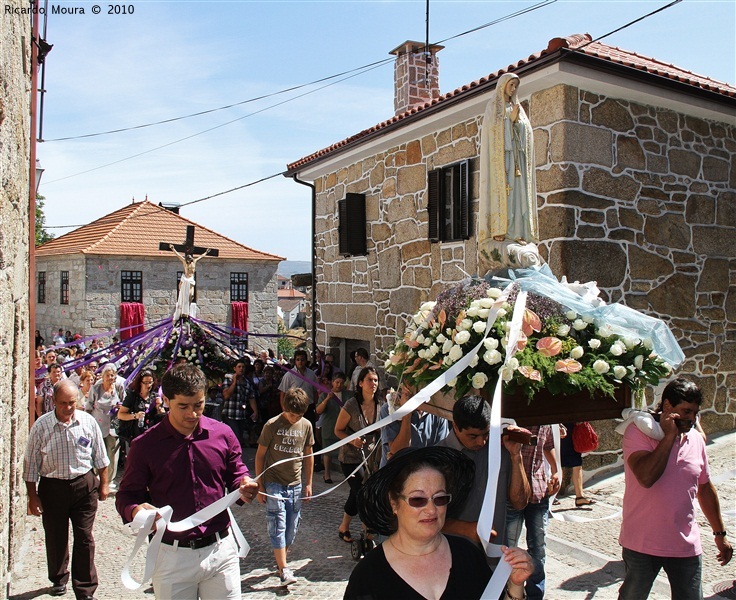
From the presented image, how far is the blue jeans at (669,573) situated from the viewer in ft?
12.1

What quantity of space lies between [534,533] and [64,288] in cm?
2527

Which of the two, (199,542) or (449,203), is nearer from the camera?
(199,542)

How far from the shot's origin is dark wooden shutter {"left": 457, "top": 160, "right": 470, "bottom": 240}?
30.5 feet

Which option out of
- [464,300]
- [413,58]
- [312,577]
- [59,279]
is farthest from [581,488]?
[59,279]

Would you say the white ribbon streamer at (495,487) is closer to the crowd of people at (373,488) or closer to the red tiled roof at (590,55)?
the crowd of people at (373,488)

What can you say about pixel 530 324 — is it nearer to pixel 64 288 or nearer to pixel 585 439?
pixel 585 439

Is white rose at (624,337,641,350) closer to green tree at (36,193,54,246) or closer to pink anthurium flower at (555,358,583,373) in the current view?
pink anthurium flower at (555,358,583,373)

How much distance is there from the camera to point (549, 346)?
10.8 feet

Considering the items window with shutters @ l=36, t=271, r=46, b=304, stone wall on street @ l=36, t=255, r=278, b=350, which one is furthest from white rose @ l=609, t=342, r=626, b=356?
window with shutters @ l=36, t=271, r=46, b=304

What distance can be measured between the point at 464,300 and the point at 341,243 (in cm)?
902

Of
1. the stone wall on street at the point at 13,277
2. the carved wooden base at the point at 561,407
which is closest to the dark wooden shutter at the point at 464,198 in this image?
the stone wall on street at the point at 13,277

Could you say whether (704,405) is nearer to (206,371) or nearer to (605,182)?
(605,182)

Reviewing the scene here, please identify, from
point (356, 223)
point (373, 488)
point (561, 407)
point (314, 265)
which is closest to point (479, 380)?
point (561, 407)

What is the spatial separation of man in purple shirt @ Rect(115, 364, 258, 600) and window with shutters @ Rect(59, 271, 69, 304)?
971 inches
